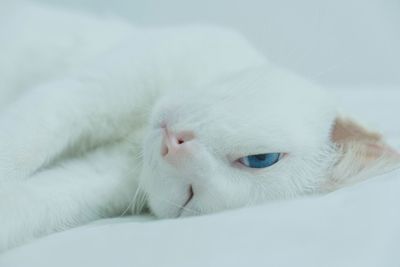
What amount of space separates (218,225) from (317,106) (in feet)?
0.90

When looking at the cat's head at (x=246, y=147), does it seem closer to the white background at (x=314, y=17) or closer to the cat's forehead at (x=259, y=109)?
the cat's forehead at (x=259, y=109)

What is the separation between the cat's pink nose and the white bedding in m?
0.08

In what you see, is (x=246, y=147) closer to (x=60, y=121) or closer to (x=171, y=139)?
(x=171, y=139)

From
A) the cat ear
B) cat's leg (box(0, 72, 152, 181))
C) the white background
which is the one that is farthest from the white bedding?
the white background

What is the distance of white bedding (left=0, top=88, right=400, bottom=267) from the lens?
21.8 inches

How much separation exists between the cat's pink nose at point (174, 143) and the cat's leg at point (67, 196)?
0.17m

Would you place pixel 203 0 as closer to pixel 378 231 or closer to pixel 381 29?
pixel 381 29

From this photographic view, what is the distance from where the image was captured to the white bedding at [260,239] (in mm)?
553

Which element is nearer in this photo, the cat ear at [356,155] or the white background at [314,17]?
the cat ear at [356,155]

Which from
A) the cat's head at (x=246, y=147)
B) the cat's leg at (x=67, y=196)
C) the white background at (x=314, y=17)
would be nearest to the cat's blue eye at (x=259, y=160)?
the cat's head at (x=246, y=147)

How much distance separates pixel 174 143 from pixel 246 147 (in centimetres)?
9

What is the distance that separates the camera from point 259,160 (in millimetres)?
730

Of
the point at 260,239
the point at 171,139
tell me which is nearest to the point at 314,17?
the point at 171,139

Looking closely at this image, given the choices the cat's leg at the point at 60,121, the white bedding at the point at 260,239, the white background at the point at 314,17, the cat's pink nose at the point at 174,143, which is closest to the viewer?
the white bedding at the point at 260,239
